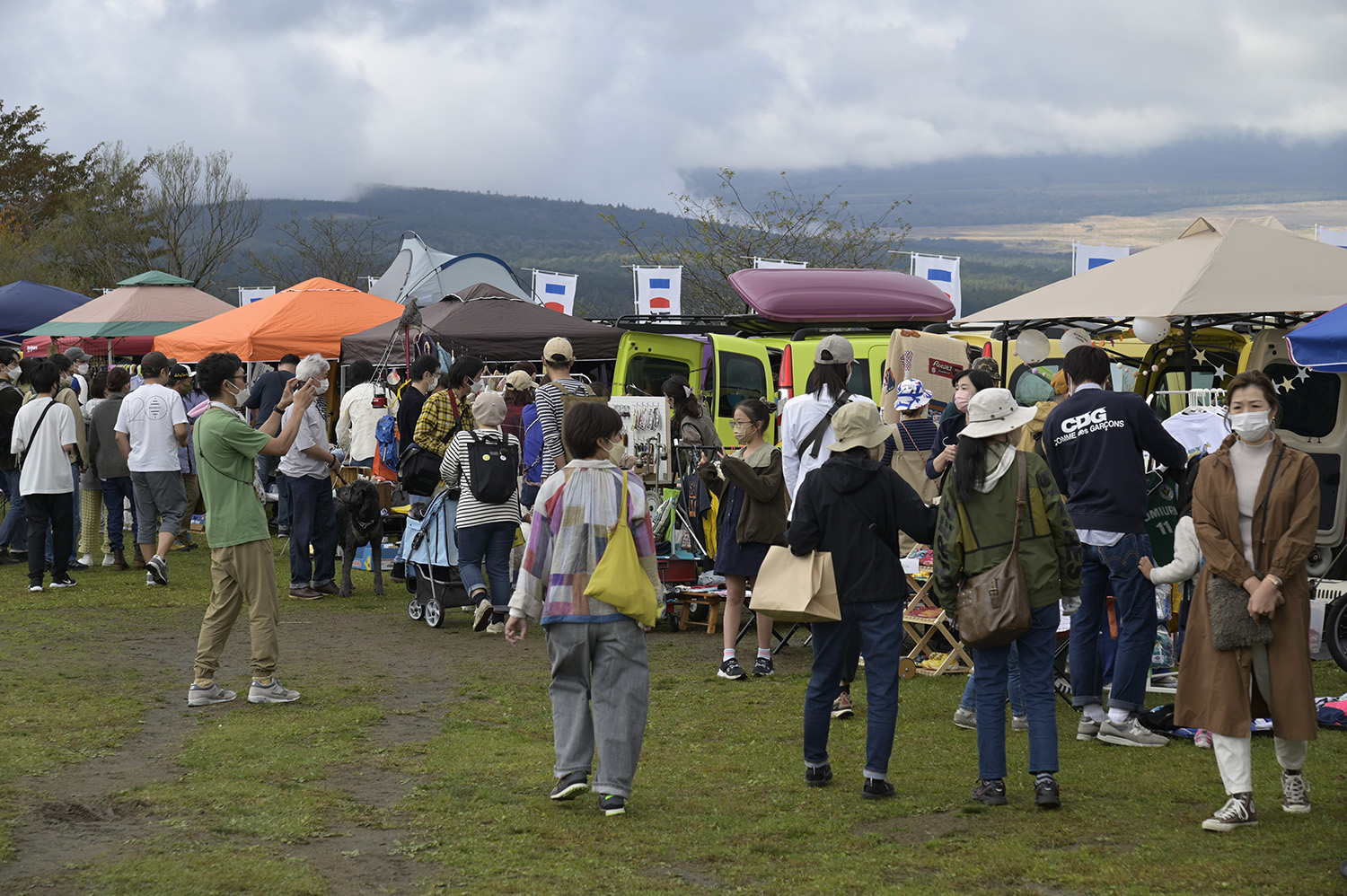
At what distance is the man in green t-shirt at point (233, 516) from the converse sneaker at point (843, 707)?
3.16 metres

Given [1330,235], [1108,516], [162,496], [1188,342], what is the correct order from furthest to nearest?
[1330,235] < [162,496] < [1188,342] < [1108,516]

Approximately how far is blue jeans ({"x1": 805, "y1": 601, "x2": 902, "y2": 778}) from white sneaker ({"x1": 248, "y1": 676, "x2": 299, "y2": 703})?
3.33 meters

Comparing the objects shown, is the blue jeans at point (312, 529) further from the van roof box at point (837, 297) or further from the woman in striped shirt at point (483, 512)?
the van roof box at point (837, 297)

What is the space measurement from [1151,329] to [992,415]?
4.09 m

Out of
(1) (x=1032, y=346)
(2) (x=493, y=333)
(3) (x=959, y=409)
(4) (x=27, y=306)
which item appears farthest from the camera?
(4) (x=27, y=306)

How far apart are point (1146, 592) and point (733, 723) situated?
2.23 metres

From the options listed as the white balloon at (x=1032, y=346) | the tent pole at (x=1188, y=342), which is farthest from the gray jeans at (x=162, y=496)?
the tent pole at (x=1188, y=342)

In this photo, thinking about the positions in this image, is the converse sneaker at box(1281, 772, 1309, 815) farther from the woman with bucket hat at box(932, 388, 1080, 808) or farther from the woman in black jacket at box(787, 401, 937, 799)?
the woman in black jacket at box(787, 401, 937, 799)

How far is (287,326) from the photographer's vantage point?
53.6 ft

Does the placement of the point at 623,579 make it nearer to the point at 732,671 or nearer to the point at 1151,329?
the point at 732,671

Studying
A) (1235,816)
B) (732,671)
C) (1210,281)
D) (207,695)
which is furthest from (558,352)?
(1235,816)

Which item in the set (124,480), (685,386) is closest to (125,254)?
(124,480)

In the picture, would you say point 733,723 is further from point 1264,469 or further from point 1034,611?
point 1264,469

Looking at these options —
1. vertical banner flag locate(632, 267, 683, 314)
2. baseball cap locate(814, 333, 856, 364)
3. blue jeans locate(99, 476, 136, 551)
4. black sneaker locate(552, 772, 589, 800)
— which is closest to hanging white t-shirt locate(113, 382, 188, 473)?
blue jeans locate(99, 476, 136, 551)
